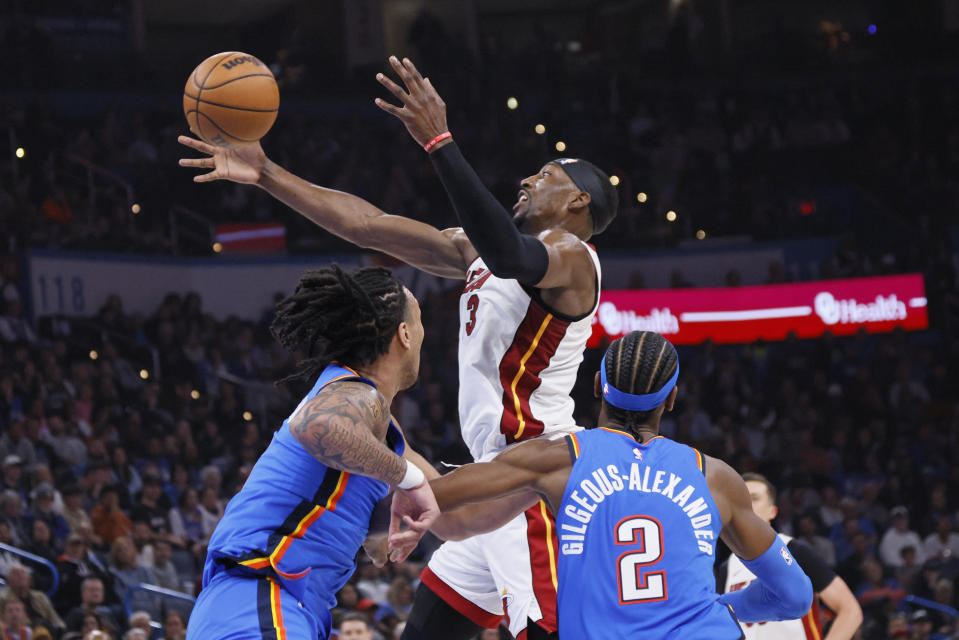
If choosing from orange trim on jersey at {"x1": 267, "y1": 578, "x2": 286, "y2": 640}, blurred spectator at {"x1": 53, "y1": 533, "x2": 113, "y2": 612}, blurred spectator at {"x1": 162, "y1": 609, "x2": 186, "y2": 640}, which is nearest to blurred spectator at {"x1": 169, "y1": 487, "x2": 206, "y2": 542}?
blurred spectator at {"x1": 53, "y1": 533, "x2": 113, "y2": 612}

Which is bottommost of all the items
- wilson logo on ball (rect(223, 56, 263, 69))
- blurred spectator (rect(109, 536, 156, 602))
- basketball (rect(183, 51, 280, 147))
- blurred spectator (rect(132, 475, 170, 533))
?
blurred spectator (rect(109, 536, 156, 602))

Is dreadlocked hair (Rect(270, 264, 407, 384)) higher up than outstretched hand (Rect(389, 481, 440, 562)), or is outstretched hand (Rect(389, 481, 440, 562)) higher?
dreadlocked hair (Rect(270, 264, 407, 384))

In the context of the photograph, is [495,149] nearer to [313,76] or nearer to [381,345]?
[313,76]

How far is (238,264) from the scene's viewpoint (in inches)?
650

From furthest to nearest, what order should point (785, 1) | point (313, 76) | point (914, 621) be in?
point (785, 1) → point (313, 76) → point (914, 621)

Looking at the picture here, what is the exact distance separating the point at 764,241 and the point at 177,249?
Answer: 8744 mm

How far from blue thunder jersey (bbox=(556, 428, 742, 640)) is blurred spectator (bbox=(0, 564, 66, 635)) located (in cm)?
614

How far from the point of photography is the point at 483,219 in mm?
3973

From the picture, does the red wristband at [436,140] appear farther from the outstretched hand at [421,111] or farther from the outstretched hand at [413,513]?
the outstretched hand at [413,513]

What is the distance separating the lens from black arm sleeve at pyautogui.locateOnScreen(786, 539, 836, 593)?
585 cm

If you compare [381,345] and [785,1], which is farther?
[785,1]

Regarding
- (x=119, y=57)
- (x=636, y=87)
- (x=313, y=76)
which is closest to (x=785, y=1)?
(x=636, y=87)

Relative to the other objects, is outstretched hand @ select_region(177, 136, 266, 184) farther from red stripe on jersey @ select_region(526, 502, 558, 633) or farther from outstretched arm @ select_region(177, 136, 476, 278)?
red stripe on jersey @ select_region(526, 502, 558, 633)

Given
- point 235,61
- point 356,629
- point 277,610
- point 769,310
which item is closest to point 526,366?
point 277,610
